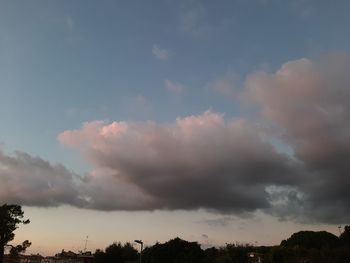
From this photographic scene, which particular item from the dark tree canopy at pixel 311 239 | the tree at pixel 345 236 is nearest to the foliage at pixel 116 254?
the dark tree canopy at pixel 311 239

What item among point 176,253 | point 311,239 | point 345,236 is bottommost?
point 176,253

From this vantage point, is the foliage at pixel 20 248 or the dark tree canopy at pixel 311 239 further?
the dark tree canopy at pixel 311 239

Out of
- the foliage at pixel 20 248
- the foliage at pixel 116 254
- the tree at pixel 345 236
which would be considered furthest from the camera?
the foliage at pixel 116 254

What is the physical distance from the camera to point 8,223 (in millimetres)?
86062

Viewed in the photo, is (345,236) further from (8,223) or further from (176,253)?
(8,223)

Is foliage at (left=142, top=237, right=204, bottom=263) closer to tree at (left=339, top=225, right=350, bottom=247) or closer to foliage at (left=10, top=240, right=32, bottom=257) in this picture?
foliage at (left=10, top=240, right=32, bottom=257)

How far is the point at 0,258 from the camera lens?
82750 mm

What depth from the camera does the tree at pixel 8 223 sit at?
8406 centimetres

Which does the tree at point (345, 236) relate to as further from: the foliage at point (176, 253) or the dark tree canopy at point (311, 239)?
the foliage at point (176, 253)

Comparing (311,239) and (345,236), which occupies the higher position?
(345,236)

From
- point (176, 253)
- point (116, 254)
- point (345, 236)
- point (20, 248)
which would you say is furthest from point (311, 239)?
point (20, 248)

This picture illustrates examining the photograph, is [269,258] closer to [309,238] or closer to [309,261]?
[309,261]

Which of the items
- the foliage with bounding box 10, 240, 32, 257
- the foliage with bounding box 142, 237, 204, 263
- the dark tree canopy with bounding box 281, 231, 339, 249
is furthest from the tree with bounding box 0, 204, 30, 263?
the dark tree canopy with bounding box 281, 231, 339, 249

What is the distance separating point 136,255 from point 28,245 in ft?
120
